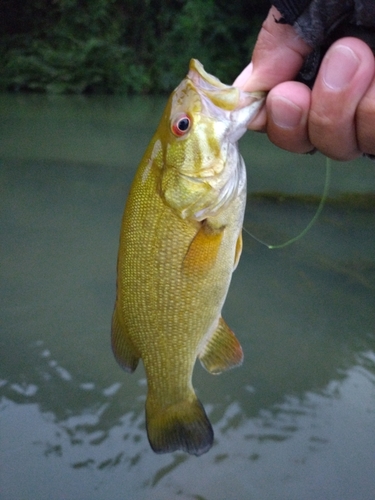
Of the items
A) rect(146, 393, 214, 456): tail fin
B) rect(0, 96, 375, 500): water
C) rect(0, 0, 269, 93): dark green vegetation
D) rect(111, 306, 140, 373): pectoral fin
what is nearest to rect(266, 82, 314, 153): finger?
rect(111, 306, 140, 373): pectoral fin

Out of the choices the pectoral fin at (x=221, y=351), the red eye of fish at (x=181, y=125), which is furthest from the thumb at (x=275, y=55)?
the pectoral fin at (x=221, y=351)

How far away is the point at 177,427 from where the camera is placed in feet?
6.12

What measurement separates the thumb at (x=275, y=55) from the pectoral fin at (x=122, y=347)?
2.70ft

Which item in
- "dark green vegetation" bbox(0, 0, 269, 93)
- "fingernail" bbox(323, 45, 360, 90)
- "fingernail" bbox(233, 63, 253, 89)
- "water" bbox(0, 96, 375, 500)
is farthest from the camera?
"dark green vegetation" bbox(0, 0, 269, 93)

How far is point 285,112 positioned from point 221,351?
76cm

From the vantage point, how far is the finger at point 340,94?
1442mm

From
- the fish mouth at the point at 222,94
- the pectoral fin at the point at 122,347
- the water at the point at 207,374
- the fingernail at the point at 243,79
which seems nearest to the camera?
the fish mouth at the point at 222,94

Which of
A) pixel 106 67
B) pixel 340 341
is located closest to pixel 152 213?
pixel 340 341

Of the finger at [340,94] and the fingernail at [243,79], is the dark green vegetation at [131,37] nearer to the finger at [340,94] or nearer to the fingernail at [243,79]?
the fingernail at [243,79]

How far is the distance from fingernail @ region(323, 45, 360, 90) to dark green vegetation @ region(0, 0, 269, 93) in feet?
61.7

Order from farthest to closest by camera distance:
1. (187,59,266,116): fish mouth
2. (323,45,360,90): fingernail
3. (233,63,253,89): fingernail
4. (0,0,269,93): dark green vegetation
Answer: (0,0,269,93): dark green vegetation
(233,63,253,89): fingernail
(187,59,266,116): fish mouth
(323,45,360,90): fingernail

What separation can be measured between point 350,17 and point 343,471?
2.61 m

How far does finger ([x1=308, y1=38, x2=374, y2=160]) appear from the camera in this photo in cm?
144

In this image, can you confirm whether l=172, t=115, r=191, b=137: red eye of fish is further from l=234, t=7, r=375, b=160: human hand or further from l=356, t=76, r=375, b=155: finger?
l=356, t=76, r=375, b=155: finger
